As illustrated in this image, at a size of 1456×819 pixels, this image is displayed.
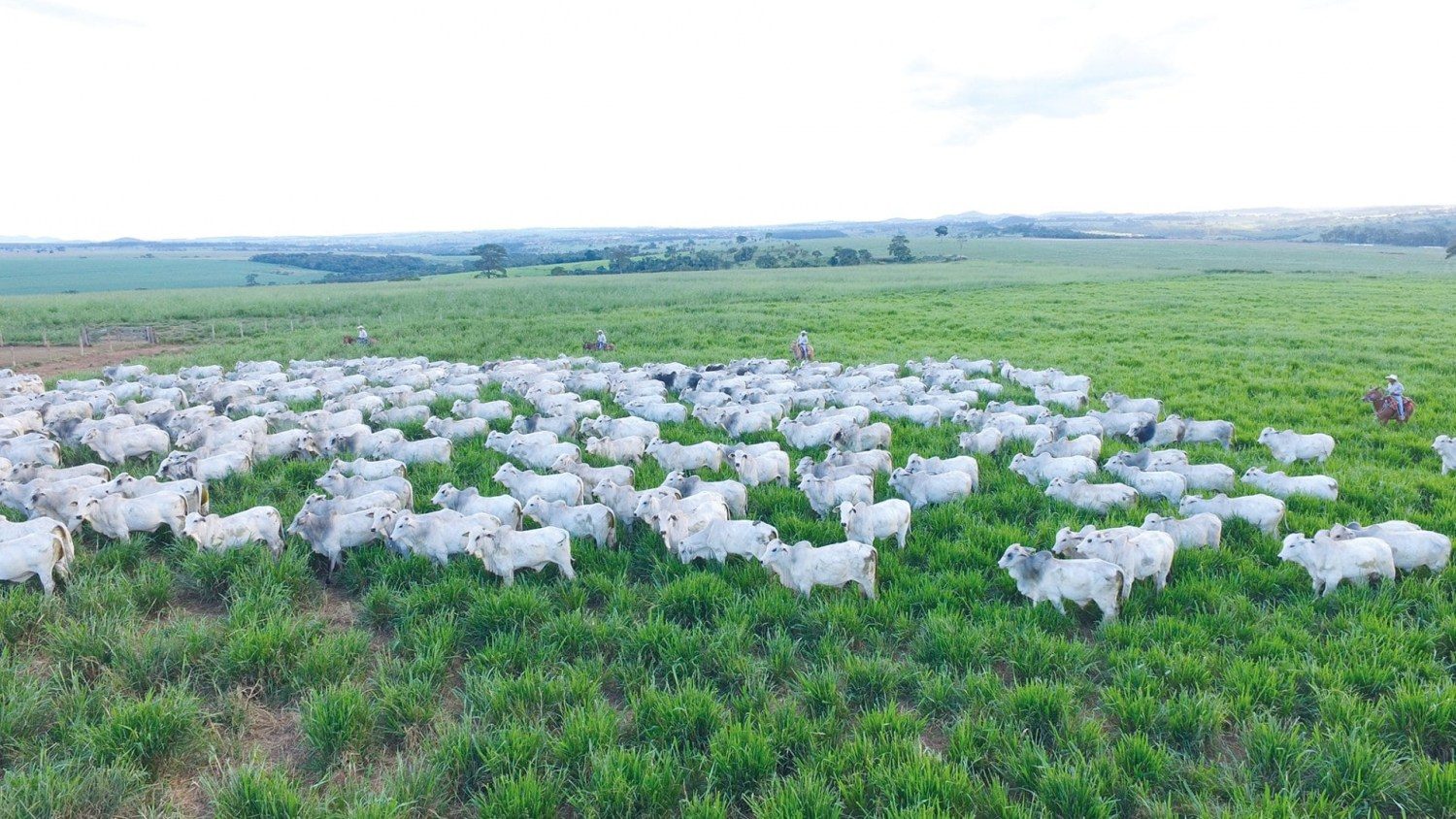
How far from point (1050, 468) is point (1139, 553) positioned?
351 cm

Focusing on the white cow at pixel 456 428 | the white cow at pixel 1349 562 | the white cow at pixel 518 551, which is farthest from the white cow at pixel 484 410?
the white cow at pixel 1349 562

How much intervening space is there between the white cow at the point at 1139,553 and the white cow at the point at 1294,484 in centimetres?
363

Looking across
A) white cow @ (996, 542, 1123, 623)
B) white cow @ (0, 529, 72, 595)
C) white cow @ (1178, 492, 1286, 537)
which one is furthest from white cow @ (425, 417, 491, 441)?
white cow @ (1178, 492, 1286, 537)

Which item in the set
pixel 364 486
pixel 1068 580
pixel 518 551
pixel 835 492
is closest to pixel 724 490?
pixel 835 492

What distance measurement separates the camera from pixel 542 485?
34.3ft

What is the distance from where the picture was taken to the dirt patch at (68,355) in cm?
2605

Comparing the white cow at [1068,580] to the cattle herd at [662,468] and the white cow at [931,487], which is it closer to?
the cattle herd at [662,468]

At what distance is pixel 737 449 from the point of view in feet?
37.3

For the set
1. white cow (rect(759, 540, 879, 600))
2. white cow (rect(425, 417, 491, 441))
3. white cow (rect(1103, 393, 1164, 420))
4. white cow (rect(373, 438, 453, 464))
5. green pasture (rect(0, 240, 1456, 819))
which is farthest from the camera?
white cow (rect(1103, 393, 1164, 420))

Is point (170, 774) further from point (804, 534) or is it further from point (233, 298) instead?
point (233, 298)

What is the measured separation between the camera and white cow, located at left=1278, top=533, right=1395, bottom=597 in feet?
23.5

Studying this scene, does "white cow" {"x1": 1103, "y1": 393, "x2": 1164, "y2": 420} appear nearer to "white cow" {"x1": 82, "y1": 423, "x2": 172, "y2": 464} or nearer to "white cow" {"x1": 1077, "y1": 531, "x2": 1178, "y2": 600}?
"white cow" {"x1": 1077, "y1": 531, "x2": 1178, "y2": 600}

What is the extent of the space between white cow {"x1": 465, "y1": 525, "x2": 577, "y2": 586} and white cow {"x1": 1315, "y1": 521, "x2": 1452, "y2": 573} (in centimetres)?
803

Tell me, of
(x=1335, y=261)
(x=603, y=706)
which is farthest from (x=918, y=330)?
(x=1335, y=261)
